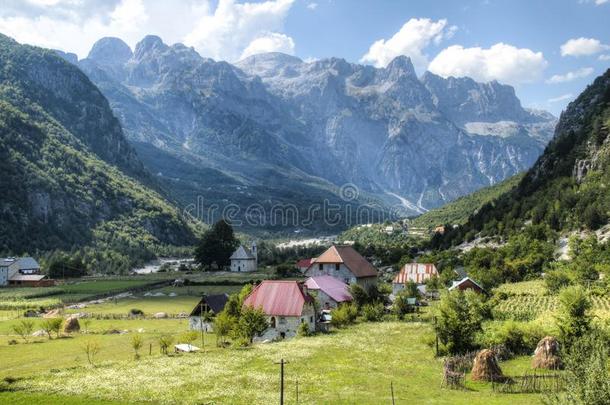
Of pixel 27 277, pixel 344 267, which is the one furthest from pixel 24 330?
pixel 27 277

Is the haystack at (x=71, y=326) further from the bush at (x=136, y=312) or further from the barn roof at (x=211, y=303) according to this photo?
the barn roof at (x=211, y=303)

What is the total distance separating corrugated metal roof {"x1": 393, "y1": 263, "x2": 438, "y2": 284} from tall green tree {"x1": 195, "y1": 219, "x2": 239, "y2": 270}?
64059 millimetres

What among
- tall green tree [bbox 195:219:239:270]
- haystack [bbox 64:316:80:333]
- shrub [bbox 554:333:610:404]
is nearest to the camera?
shrub [bbox 554:333:610:404]

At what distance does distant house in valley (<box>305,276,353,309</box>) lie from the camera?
255 feet

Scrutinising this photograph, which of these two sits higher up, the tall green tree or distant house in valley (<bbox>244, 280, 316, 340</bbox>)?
the tall green tree

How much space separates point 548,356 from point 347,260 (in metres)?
57.1

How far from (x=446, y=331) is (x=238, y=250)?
112 meters

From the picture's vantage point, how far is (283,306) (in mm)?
64000

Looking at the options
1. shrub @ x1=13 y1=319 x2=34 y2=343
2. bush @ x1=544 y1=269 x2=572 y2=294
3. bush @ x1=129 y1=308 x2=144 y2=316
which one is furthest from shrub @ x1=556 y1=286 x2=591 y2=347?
bush @ x1=129 y1=308 x2=144 y2=316

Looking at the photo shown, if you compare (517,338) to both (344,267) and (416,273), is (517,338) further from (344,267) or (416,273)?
(416,273)

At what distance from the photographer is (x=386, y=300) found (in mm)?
85750

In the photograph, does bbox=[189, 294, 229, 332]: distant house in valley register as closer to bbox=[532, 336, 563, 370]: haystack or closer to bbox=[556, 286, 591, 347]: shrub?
bbox=[532, 336, 563, 370]: haystack

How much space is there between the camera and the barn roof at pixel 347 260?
97250 mm

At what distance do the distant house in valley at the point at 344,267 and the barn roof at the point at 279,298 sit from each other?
96.8ft
